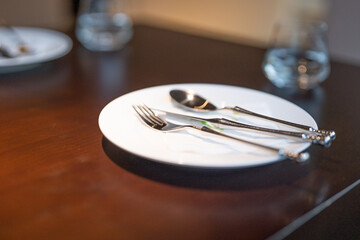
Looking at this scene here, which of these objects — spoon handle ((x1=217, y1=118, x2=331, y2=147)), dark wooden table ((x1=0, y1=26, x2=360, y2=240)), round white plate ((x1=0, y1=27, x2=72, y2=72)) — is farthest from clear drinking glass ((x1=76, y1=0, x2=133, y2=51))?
spoon handle ((x1=217, y1=118, x2=331, y2=147))

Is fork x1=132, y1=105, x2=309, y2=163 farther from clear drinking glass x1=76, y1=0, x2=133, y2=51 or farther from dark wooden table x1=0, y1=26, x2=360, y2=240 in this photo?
clear drinking glass x1=76, y1=0, x2=133, y2=51

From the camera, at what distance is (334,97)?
77 cm

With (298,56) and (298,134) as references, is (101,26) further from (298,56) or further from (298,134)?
(298,134)

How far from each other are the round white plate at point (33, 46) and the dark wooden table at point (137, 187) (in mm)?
97

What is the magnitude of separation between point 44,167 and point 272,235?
261 millimetres

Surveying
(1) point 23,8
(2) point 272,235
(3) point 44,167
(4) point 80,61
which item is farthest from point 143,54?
(1) point 23,8

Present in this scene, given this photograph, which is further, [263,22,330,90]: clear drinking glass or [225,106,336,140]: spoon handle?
[263,22,330,90]: clear drinking glass

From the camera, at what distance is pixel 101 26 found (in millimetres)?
1088

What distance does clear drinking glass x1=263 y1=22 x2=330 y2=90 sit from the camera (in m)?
0.81

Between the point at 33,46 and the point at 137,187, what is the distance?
2.00 ft

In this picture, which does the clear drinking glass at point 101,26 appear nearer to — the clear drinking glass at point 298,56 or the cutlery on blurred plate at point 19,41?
the cutlery on blurred plate at point 19,41

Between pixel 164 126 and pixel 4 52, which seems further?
pixel 4 52

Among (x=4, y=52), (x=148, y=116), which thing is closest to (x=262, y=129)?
(x=148, y=116)

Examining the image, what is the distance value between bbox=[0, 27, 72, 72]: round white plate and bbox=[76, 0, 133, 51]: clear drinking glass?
81 mm
